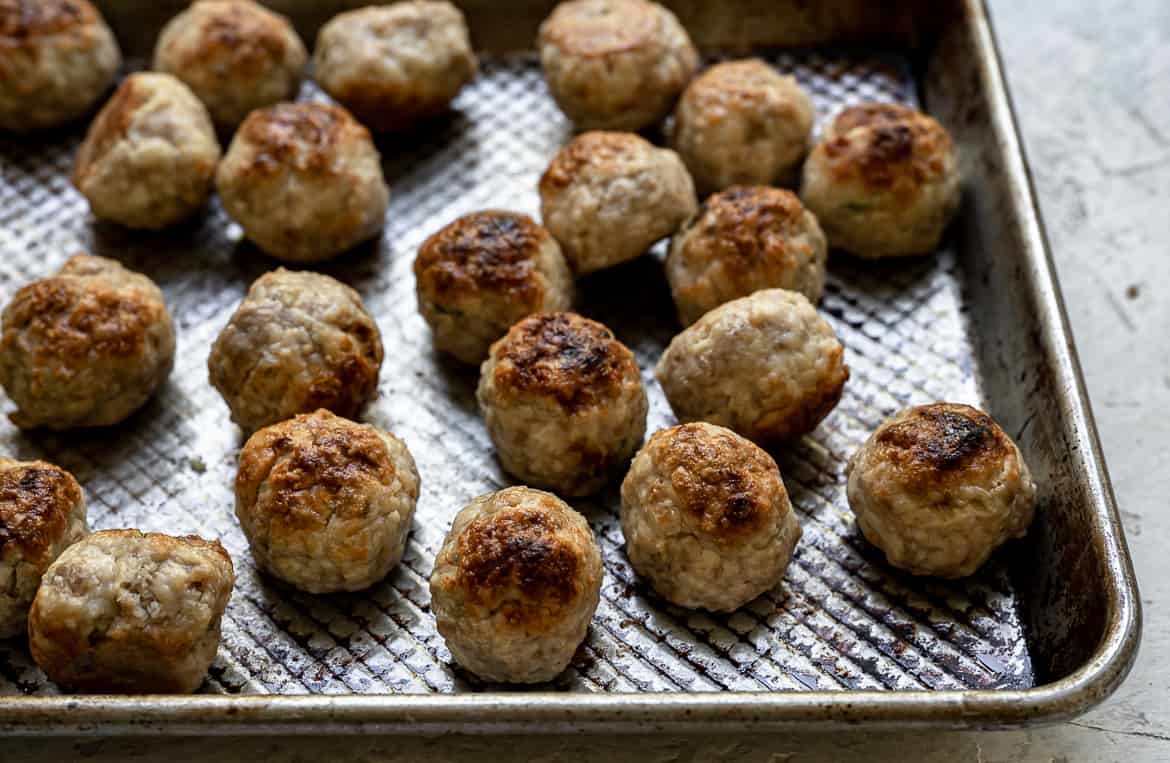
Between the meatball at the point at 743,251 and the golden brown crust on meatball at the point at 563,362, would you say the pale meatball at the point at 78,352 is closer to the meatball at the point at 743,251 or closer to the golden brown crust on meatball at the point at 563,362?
the golden brown crust on meatball at the point at 563,362

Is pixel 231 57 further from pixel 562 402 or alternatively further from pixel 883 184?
pixel 883 184

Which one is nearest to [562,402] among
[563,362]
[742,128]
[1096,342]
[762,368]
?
[563,362]

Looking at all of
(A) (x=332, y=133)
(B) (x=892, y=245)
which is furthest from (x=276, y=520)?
(B) (x=892, y=245)

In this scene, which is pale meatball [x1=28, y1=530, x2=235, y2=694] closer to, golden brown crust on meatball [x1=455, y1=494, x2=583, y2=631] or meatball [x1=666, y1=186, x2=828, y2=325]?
golden brown crust on meatball [x1=455, y1=494, x2=583, y2=631]

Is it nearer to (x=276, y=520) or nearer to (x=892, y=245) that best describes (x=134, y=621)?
(x=276, y=520)

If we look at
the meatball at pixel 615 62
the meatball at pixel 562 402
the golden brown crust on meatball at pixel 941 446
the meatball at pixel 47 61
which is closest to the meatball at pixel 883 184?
the meatball at pixel 615 62
